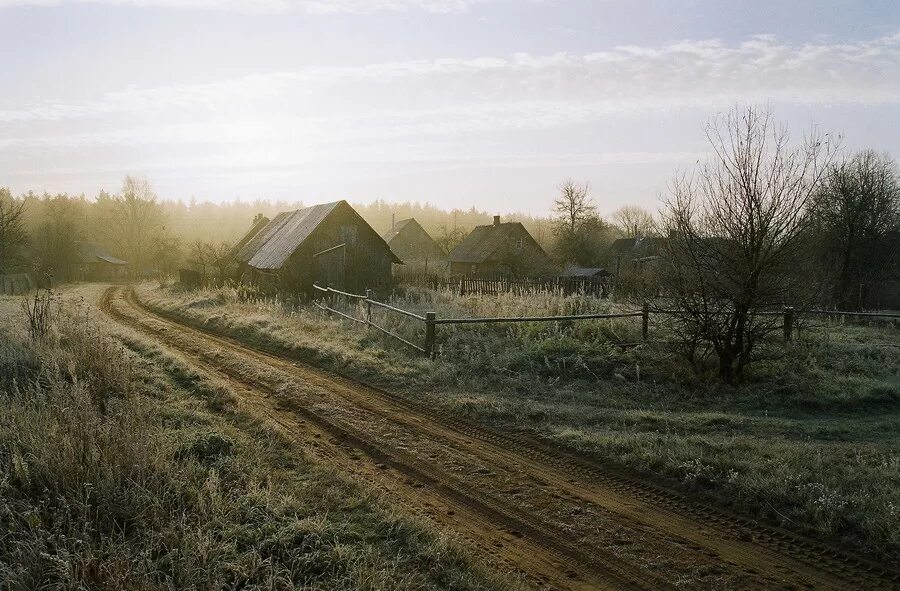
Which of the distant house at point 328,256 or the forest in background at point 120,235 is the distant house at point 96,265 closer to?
the forest in background at point 120,235

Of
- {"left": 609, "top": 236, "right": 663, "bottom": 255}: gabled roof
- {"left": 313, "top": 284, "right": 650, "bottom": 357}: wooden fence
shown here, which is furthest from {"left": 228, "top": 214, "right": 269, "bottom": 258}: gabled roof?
{"left": 609, "top": 236, "right": 663, "bottom": 255}: gabled roof

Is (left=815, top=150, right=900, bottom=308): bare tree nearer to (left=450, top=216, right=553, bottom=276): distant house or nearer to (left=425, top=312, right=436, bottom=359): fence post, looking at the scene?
(left=450, top=216, right=553, bottom=276): distant house

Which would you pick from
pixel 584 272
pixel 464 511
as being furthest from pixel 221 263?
pixel 464 511

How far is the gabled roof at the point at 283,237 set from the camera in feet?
90.7

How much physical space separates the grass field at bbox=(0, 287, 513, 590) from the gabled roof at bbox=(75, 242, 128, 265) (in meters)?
63.6

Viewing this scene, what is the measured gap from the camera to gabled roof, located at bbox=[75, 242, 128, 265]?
60.3 m

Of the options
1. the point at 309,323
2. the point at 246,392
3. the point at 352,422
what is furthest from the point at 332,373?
the point at 309,323

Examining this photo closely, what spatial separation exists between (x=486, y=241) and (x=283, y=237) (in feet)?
70.2

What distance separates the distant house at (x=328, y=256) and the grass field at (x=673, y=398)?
7.23 metres

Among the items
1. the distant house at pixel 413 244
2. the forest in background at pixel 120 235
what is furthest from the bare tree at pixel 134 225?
the distant house at pixel 413 244

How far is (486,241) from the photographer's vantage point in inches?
1907

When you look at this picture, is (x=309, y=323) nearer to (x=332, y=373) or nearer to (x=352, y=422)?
(x=332, y=373)

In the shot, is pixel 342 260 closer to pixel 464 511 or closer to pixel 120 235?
pixel 464 511

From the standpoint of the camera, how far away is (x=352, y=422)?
880cm
